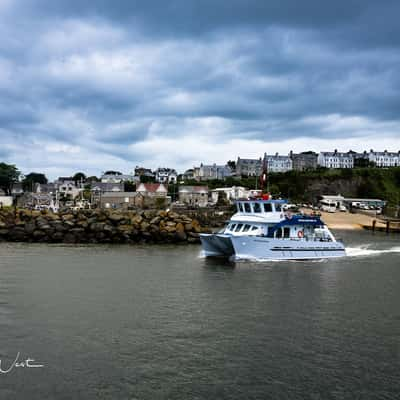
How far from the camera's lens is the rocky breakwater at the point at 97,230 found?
149ft

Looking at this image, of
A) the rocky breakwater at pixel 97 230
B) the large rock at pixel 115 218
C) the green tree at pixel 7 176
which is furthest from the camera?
the green tree at pixel 7 176

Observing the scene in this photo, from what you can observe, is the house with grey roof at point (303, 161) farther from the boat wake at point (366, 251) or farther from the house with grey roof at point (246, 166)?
the boat wake at point (366, 251)

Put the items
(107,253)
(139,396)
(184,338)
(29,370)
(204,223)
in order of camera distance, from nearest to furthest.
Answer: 1. (139,396)
2. (29,370)
3. (184,338)
4. (107,253)
5. (204,223)

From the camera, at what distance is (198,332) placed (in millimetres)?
17031

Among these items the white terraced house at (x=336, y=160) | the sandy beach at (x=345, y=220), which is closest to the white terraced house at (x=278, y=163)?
the white terraced house at (x=336, y=160)

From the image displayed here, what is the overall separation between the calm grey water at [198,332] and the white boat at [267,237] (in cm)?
293

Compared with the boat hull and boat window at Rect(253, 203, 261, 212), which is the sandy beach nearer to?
the boat hull

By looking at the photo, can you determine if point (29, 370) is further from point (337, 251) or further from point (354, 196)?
point (354, 196)

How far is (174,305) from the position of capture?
67.8ft

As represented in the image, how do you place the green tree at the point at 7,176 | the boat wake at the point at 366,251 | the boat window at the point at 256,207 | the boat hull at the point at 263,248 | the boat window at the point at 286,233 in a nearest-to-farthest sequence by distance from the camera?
1. the boat hull at the point at 263,248
2. the boat window at the point at 286,233
3. the boat window at the point at 256,207
4. the boat wake at the point at 366,251
5. the green tree at the point at 7,176

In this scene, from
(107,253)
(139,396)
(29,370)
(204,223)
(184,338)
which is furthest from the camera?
(204,223)

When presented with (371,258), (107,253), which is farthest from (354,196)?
(107,253)

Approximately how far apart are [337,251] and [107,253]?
17364 mm

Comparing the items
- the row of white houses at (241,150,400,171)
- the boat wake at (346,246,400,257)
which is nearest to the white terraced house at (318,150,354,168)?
the row of white houses at (241,150,400,171)
